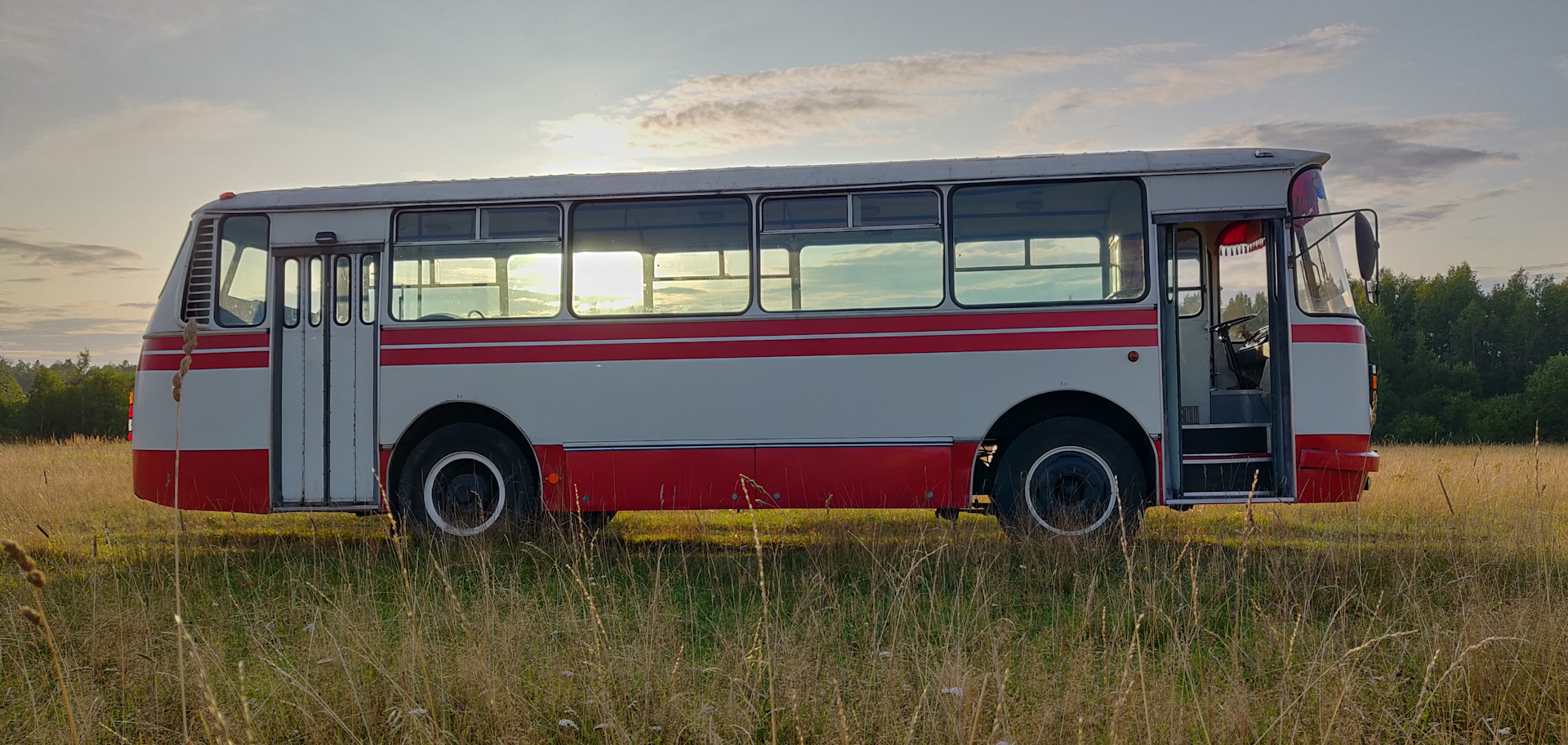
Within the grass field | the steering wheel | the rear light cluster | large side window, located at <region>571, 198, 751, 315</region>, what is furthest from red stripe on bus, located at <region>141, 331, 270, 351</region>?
the rear light cluster

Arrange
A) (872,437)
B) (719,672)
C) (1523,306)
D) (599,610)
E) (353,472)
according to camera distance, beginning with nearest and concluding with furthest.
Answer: (719,672) → (599,610) → (872,437) → (353,472) → (1523,306)

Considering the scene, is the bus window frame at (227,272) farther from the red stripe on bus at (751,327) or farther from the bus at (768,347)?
the red stripe on bus at (751,327)

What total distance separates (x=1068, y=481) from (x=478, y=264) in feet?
17.0

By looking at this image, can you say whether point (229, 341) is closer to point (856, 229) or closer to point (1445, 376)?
point (856, 229)

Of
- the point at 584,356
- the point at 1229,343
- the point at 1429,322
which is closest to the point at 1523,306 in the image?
the point at 1429,322

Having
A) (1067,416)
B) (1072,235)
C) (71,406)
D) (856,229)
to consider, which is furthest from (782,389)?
(71,406)

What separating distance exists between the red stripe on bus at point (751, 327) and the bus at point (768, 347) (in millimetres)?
22

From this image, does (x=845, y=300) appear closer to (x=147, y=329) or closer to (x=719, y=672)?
(x=719, y=672)

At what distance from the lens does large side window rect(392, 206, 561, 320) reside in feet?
26.5

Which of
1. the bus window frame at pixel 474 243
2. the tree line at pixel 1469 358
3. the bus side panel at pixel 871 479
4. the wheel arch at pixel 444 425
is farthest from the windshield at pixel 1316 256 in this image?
the tree line at pixel 1469 358

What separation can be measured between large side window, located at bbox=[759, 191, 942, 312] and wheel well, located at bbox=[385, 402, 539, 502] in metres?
2.38

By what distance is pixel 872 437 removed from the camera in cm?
767

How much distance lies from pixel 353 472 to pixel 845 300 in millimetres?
4394

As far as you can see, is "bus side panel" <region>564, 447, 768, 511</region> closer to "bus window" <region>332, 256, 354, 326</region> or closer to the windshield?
"bus window" <region>332, 256, 354, 326</region>
